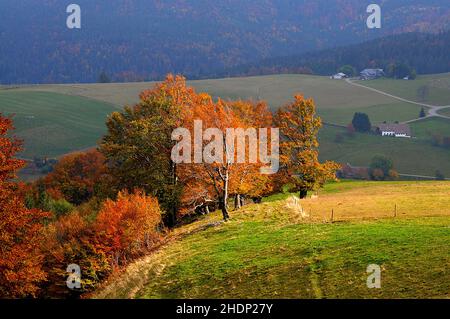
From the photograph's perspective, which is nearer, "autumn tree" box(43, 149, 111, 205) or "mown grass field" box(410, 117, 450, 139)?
"autumn tree" box(43, 149, 111, 205)

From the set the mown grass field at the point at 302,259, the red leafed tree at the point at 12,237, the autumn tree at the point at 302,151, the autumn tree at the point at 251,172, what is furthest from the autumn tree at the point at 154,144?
the red leafed tree at the point at 12,237

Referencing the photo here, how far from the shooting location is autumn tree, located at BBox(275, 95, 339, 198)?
64.3 metres

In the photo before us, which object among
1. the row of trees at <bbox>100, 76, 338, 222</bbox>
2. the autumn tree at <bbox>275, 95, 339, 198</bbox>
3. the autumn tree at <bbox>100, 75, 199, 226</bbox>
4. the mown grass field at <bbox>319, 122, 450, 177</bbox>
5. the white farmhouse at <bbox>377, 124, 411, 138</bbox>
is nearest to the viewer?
the row of trees at <bbox>100, 76, 338, 222</bbox>

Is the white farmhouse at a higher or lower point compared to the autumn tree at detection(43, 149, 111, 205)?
higher

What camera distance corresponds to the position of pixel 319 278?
101 ft

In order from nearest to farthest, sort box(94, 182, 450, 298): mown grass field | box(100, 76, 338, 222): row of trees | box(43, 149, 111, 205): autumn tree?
box(94, 182, 450, 298): mown grass field, box(100, 76, 338, 222): row of trees, box(43, 149, 111, 205): autumn tree

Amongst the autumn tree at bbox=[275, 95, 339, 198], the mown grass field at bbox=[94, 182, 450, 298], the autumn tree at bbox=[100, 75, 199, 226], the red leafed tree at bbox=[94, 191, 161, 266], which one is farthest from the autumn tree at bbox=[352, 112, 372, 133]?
the mown grass field at bbox=[94, 182, 450, 298]

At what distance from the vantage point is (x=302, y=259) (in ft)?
111

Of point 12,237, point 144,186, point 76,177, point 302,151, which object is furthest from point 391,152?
point 12,237

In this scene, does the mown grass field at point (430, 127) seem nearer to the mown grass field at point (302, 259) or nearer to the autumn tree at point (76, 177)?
the autumn tree at point (76, 177)

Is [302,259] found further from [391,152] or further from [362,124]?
[362,124]

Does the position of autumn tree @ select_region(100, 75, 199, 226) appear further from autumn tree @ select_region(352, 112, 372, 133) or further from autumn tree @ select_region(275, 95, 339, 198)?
autumn tree @ select_region(352, 112, 372, 133)

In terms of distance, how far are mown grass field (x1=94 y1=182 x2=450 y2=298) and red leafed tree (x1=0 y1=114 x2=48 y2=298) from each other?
16.1ft
